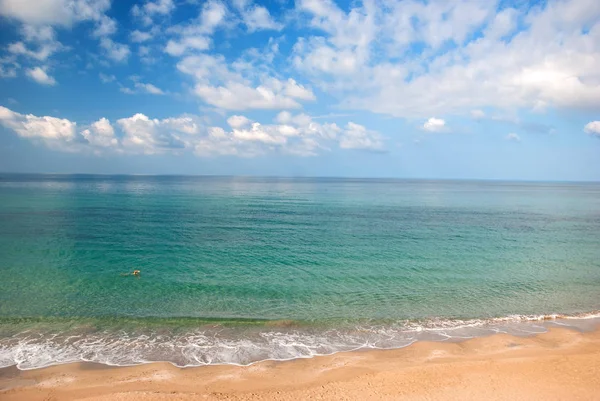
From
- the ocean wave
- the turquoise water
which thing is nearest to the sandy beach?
the ocean wave

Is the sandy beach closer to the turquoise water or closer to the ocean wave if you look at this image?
the ocean wave

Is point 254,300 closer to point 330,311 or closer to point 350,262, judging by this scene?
point 330,311

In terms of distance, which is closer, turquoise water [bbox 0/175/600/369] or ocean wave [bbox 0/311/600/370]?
ocean wave [bbox 0/311/600/370]

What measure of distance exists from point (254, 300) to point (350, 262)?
39.5 ft

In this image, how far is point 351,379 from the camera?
14.6m

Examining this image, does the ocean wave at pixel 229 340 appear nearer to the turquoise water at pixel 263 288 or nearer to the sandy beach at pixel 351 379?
the turquoise water at pixel 263 288

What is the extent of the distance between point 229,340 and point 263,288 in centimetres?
774

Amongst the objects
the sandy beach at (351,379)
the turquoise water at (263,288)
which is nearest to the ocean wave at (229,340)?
the turquoise water at (263,288)

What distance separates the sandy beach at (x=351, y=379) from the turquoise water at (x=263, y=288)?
1.08 meters

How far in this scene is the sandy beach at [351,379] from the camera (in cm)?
1352

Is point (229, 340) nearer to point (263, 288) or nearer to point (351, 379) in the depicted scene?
point (351, 379)

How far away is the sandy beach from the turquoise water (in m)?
1.08

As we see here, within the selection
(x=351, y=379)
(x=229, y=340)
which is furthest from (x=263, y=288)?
(x=351, y=379)

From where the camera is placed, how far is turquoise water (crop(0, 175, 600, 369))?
18000mm
